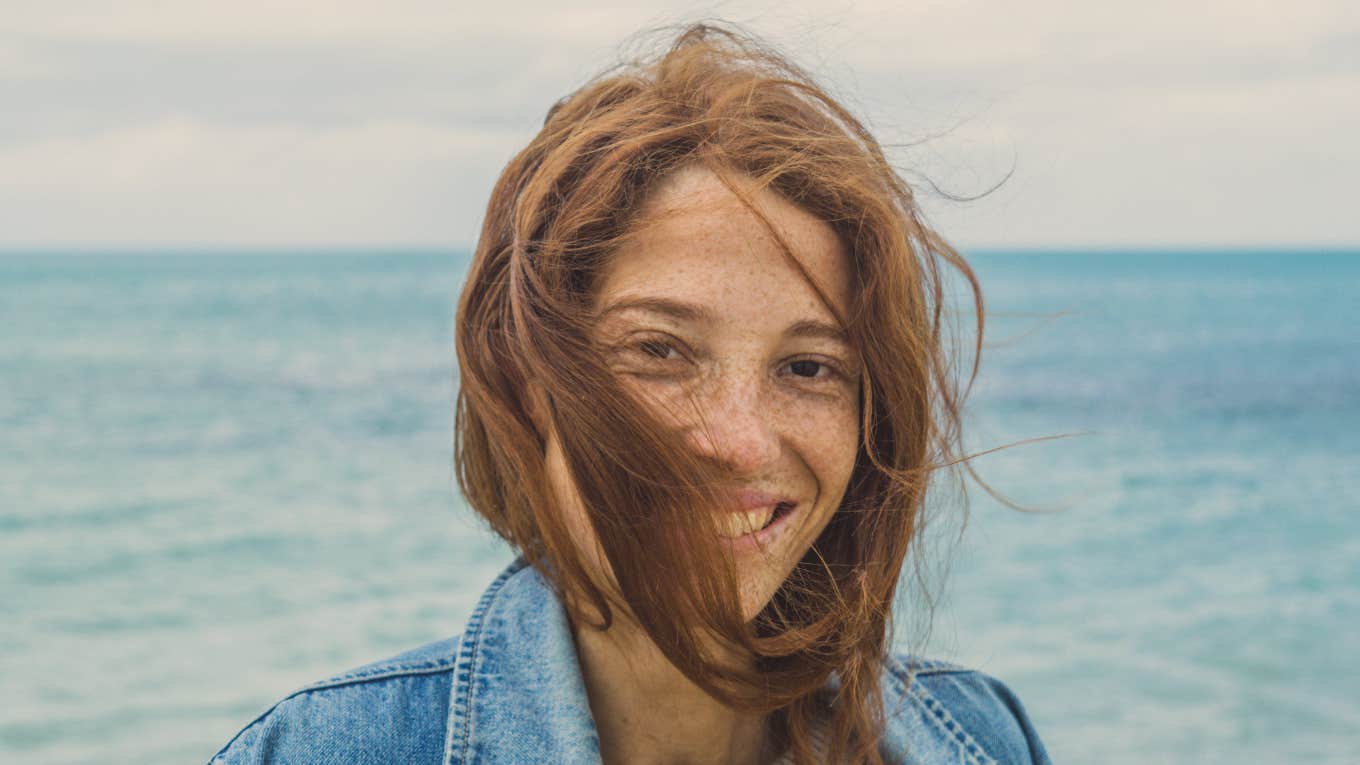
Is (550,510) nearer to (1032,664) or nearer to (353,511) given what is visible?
(1032,664)

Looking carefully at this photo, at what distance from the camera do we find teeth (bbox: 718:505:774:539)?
1565mm

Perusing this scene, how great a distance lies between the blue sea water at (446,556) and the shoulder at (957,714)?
0.07 metres

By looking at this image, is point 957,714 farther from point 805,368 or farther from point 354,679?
point 354,679

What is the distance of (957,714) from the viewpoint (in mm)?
1973

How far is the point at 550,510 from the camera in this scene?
62.7 inches

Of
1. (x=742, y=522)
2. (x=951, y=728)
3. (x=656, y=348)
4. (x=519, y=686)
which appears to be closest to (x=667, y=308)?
(x=656, y=348)

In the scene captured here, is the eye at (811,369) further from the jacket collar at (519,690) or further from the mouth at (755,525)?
the jacket collar at (519,690)

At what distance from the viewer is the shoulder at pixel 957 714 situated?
6.30ft

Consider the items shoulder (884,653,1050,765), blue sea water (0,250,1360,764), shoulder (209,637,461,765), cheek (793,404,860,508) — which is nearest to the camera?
shoulder (209,637,461,765)

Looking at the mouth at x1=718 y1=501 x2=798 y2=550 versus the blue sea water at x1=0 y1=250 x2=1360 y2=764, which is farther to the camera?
the blue sea water at x1=0 y1=250 x2=1360 y2=764

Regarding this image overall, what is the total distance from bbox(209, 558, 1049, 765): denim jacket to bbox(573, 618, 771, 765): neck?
6cm

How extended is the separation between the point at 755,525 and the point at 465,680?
0.40 metres

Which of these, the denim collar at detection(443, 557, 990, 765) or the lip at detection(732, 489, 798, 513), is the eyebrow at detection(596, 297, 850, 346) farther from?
the denim collar at detection(443, 557, 990, 765)

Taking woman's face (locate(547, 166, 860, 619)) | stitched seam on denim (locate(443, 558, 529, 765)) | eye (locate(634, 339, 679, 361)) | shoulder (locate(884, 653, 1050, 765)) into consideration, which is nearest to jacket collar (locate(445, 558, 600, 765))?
stitched seam on denim (locate(443, 558, 529, 765))
